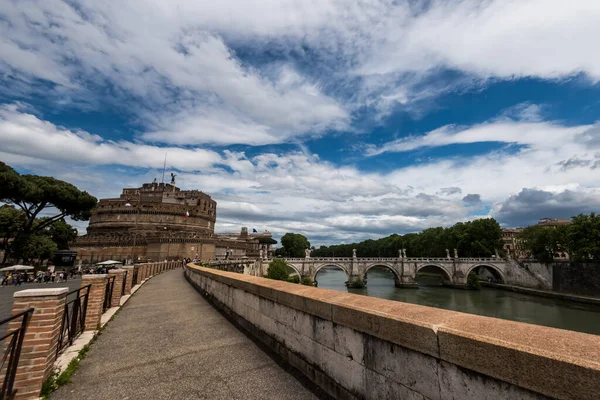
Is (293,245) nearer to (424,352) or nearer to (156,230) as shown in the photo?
(156,230)

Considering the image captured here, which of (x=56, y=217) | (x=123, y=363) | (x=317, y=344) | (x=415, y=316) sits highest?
(x=56, y=217)

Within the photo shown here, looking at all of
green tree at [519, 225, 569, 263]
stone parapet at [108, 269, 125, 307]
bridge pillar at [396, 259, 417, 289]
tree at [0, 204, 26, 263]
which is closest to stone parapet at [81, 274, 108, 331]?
stone parapet at [108, 269, 125, 307]

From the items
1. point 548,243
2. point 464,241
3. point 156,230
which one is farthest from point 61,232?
point 548,243

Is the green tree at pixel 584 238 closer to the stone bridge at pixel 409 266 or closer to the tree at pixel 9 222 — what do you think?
the stone bridge at pixel 409 266

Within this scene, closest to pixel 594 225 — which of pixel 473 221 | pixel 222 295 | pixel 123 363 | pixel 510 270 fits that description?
pixel 510 270

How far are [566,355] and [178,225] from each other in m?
75.4

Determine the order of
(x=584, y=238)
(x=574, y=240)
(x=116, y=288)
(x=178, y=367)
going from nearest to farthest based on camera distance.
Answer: (x=178, y=367), (x=116, y=288), (x=584, y=238), (x=574, y=240)

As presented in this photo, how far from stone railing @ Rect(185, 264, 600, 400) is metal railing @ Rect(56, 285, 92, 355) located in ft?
12.4

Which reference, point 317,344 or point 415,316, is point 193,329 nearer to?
point 317,344

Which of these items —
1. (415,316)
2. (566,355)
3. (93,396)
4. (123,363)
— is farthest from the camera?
(123,363)

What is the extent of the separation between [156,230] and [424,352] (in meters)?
75.0

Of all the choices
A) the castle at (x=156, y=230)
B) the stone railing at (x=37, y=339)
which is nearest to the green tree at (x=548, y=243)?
the castle at (x=156, y=230)

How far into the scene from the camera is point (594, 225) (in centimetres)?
4303

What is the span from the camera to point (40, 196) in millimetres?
38188
